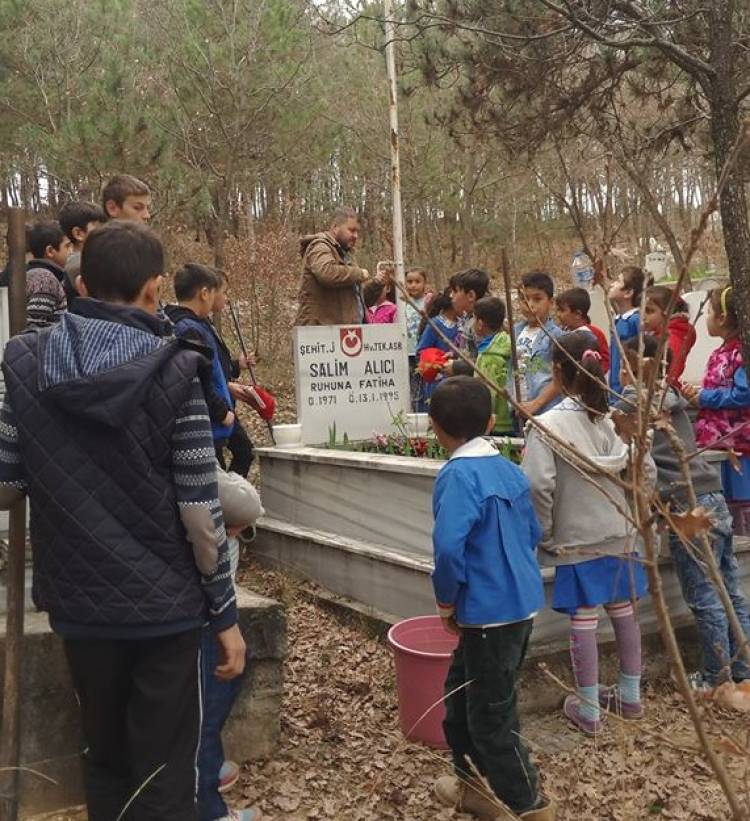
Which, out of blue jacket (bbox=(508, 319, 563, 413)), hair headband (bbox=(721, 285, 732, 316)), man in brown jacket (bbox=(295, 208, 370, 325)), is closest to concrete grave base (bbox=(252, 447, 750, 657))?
blue jacket (bbox=(508, 319, 563, 413))

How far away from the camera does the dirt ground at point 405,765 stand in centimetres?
376

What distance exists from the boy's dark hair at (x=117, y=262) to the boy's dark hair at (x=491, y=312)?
4.02 meters

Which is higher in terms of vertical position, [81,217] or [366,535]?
[81,217]

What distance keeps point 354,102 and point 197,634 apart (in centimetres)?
2048

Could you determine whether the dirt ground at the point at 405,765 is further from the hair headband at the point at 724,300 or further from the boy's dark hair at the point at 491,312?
the boy's dark hair at the point at 491,312

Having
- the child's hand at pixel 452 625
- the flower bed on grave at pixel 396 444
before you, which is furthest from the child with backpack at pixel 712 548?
the flower bed on grave at pixel 396 444

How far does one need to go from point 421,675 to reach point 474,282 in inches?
146

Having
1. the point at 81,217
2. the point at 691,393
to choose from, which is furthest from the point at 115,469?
the point at 691,393

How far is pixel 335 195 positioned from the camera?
26406 mm

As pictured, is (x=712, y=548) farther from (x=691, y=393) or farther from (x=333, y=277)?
(x=333, y=277)

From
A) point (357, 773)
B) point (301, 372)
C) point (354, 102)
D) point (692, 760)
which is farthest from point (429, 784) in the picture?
point (354, 102)

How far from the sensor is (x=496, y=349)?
20.7ft

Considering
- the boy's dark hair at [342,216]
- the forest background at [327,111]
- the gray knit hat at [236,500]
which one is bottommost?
the gray knit hat at [236,500]

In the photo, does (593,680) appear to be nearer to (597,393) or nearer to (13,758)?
(597,393)
